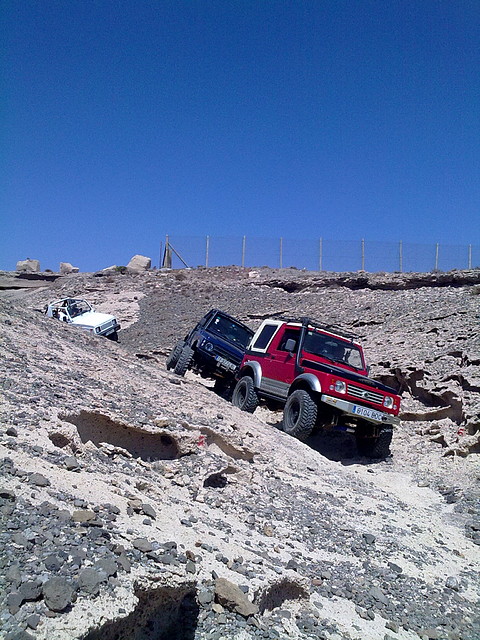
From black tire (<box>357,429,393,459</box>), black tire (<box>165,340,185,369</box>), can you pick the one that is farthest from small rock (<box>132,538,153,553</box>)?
black tire (<box>165,340,185,369</box>)

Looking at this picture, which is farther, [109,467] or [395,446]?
[395,446]

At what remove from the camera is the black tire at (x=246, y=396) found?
12.1m

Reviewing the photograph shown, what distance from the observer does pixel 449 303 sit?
16.5 metres

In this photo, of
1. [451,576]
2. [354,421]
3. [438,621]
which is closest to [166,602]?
[438,621]

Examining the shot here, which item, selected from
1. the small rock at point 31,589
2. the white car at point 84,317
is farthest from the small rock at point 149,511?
the white car at point 84,317

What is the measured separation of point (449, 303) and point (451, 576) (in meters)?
12.0

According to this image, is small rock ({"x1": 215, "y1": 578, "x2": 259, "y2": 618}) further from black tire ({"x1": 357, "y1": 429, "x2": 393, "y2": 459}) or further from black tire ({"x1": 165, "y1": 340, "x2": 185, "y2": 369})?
black tire ({"x1": 165, "y1": 340, "x2": 185, "y2": 369})

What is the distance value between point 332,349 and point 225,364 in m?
3.88

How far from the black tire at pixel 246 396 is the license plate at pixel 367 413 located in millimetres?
2850

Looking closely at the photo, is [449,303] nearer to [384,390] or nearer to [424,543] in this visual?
[384,390]

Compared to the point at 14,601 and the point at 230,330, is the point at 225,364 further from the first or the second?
the point at 14,601

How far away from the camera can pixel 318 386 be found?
991cm

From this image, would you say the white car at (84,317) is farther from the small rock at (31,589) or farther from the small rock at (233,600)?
the small rock at (31,589)

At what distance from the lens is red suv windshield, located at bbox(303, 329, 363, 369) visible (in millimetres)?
11375
